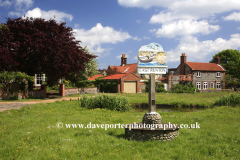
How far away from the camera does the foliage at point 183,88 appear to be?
36.7 meters

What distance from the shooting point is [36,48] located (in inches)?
787

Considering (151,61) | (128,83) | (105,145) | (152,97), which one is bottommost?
(105,145)

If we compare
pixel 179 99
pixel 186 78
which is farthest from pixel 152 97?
pixel 186 78

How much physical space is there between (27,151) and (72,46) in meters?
19.5

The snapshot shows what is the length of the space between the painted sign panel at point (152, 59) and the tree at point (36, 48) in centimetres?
1540

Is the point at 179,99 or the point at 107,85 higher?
the point at 107,85

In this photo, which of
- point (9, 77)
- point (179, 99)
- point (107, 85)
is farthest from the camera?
point (107, 85)

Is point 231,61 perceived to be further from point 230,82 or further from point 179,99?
point 179,99

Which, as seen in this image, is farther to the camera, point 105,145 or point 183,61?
point 183,61

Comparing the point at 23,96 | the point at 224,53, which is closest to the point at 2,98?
the point at 23,96

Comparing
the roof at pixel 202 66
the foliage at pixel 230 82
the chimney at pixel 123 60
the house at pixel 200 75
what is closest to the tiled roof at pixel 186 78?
the house at pixel 200 75

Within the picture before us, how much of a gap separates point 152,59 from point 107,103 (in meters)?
7.70

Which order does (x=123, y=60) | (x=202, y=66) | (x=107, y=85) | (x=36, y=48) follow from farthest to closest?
(x=123, y=60) < (x=202, y=66) < (x=107, y=85) < (x=36, y=48)

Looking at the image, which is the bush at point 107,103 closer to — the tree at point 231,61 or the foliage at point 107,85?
the foliage at point 107,85
